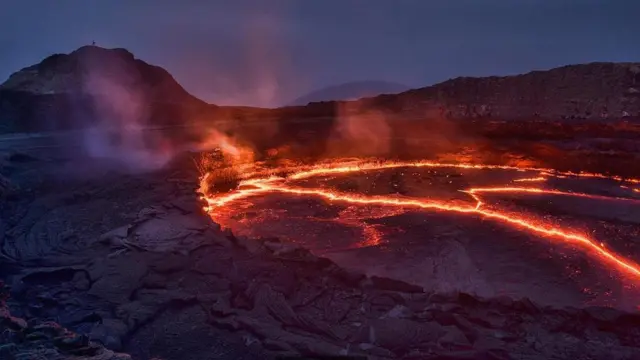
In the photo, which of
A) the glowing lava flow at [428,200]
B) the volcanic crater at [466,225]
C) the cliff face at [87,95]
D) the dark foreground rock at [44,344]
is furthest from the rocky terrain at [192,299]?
the cliff face at [87,95]

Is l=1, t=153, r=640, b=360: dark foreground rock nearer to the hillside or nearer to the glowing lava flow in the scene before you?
the glowing lava flow

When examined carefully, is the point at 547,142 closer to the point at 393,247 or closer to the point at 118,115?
the point at 393,247

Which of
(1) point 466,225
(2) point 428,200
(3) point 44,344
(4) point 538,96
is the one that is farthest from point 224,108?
(3) point 44,344

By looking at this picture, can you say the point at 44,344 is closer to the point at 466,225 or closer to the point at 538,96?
the point at 466,225

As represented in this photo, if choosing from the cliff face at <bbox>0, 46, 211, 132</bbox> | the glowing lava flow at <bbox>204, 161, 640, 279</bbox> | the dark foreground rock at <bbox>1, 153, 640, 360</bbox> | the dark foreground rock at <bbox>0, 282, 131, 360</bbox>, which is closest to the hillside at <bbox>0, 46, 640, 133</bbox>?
the cliff face at <bbox>0, 46, 211, 132</bbox>

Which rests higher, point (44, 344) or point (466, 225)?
point (44, 344)
